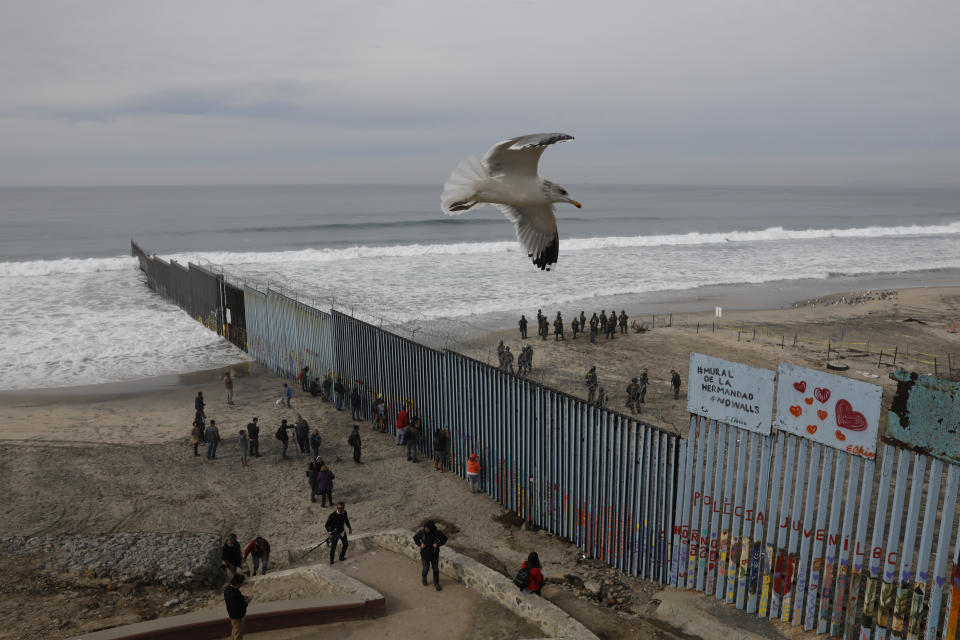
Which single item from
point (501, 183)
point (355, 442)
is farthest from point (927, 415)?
point (355, 442)

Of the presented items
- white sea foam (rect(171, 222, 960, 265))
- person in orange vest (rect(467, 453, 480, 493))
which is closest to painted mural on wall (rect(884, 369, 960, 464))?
person in orange vest (rect(467, 453, 480, 493))

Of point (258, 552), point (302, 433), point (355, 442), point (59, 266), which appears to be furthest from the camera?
point (59, 266)

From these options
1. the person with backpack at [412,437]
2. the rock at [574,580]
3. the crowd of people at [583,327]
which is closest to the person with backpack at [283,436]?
the person with backpack at [412,437]

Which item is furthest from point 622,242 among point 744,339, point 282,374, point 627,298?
point 282,374

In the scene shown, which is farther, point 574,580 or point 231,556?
point 574,580

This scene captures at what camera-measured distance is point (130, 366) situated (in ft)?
79.2

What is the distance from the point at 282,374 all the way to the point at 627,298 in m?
22.1

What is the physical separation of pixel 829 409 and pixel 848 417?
22cm

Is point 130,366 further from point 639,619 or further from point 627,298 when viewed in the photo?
point 627,298

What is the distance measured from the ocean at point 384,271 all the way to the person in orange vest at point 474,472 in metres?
2.90

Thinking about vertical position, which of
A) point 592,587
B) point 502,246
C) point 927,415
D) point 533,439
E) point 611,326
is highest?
point 927,415

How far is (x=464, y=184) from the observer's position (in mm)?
6293

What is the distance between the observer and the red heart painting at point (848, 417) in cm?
740

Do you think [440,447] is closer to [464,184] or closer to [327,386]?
[327,386]
